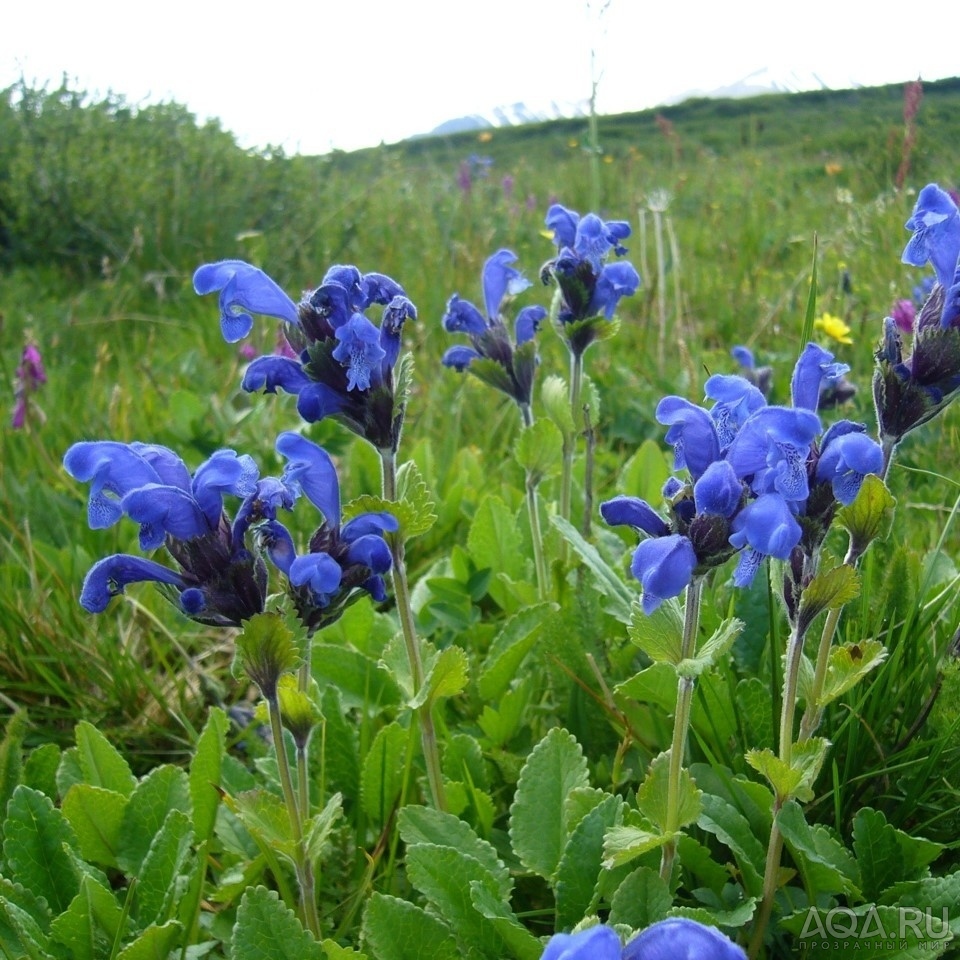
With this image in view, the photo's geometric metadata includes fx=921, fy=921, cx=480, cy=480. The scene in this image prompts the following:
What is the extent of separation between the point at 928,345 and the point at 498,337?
1.02 m

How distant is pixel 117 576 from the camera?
1.30 metres

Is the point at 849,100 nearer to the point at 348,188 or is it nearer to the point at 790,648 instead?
the point at 348,188

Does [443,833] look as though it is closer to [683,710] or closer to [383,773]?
[383,773]

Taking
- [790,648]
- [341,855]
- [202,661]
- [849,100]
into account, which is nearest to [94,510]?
[341,855]

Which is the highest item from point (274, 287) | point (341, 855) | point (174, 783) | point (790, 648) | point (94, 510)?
point (274, 287)

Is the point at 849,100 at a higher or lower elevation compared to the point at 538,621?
higher

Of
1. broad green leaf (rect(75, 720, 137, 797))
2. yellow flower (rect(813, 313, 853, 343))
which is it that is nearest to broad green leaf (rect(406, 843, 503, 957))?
broad green leaf (rect(75, 720, 137, 797))

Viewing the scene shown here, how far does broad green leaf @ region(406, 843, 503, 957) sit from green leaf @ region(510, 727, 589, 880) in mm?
149

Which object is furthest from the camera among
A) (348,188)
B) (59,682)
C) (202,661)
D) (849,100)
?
(348,188)

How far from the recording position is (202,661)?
2.46m

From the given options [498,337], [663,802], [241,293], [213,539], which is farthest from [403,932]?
[498,337]

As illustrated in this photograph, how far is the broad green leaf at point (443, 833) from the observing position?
151 centimetres

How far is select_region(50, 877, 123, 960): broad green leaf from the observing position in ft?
4.65

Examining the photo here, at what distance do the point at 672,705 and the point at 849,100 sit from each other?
6096 millimetres
